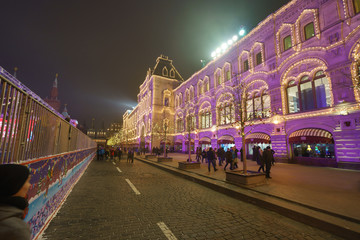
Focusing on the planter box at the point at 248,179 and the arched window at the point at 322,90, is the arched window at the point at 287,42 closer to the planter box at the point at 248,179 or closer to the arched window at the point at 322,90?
the arched window at the point at 322,90

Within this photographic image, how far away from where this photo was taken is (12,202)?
1.34m

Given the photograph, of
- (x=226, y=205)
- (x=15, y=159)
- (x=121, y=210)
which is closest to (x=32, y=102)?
(x=15, y=159)

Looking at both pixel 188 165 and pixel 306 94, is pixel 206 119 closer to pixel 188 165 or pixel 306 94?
pixel 306 94

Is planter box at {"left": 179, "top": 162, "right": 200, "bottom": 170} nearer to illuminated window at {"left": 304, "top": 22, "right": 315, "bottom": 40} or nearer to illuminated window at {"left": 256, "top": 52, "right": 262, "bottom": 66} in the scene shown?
illuminated window at {"left": 256, "top": 52, "right": 262, "bottom": 66}

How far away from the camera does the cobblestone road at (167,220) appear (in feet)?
12.7


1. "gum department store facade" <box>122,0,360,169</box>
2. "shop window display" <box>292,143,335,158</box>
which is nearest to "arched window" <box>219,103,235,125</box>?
"gum department store facade" <box>122,0,360,169</box>

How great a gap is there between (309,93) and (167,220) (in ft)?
57.1

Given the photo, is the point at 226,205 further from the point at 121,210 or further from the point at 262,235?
the point at 121,210

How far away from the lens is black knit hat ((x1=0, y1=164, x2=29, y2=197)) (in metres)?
1.35

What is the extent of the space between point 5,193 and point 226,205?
5916 mm

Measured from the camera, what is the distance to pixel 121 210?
5.25 meters

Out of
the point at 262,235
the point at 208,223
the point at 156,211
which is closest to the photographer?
the point at 262,235

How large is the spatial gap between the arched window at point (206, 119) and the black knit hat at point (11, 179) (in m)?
28.5

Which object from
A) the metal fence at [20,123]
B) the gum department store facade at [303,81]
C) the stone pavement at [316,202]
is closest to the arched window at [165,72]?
the gum department store facade at [303,81]
